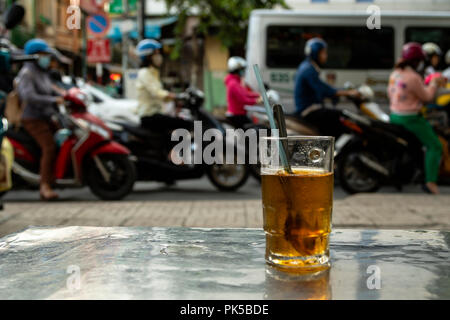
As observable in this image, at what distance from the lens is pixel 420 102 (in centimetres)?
768

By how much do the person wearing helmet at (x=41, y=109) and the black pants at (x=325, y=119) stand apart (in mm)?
3077

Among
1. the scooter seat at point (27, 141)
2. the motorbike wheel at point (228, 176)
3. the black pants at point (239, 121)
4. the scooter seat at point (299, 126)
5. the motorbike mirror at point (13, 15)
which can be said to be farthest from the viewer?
the black pants at point (239, 121)

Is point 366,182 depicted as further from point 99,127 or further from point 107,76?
point 107,76

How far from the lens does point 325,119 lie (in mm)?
8062

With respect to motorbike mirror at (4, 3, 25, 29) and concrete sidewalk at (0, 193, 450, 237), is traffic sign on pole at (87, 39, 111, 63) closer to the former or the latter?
concrete sidewalk at (0, 193, 450, 237)

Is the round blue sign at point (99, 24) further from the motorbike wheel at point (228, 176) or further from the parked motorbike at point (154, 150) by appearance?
the motorbike wheel at point (228, 176)

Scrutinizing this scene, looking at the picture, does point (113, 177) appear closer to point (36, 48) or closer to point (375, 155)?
point (36, 48)

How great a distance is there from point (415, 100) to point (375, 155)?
0.89m

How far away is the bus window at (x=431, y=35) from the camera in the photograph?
13.1 metres

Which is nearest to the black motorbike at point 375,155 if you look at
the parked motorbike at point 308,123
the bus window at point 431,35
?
the parked motorbike at point 308,123

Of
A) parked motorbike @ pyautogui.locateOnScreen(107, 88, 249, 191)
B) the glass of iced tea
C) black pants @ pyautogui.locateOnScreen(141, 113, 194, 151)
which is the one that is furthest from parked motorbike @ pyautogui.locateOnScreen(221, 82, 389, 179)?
the glass of iced tea

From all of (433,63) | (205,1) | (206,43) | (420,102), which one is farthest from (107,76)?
(420,102)

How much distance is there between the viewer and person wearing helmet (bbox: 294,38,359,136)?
25.9 feet

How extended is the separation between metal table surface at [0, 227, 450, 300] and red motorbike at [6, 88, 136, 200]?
19.3ft
